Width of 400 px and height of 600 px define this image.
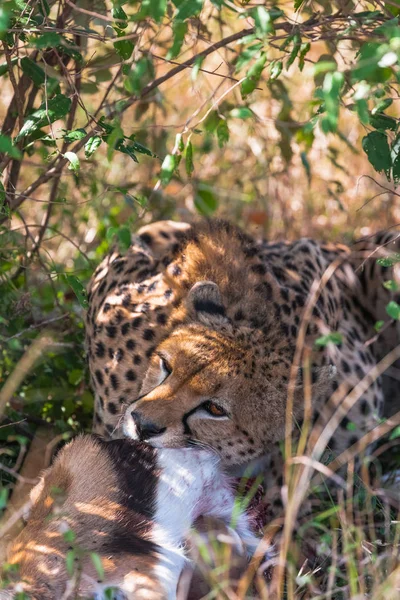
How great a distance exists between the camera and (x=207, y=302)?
114 inches

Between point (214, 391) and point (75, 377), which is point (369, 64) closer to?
point (214, 391)

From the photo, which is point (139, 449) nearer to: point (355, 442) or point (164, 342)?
point (164, 342)

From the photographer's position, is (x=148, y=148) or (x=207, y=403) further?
(x=148, y=148)

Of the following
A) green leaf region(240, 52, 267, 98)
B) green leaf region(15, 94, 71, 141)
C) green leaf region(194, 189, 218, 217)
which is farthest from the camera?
green leaf region(194, 189, 218, 217)

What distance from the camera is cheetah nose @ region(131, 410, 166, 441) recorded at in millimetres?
2602

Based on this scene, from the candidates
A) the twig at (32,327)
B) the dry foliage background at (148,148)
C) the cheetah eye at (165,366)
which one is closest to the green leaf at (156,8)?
the dry foliage background at (148,148)

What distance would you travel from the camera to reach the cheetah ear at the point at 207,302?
113 inches

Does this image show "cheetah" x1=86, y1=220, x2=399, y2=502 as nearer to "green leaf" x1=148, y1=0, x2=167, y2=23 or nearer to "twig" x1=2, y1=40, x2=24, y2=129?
"twig" x1=2, y1=40, x2=24, y2=129

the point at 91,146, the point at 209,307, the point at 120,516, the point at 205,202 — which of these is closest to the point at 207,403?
the point at 209,307

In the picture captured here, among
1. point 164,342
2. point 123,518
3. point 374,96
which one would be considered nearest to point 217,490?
point 123,518

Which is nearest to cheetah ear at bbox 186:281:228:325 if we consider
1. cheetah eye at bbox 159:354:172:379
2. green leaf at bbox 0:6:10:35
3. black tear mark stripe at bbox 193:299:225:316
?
black tear mark stripe at bbox 193:299:225:316

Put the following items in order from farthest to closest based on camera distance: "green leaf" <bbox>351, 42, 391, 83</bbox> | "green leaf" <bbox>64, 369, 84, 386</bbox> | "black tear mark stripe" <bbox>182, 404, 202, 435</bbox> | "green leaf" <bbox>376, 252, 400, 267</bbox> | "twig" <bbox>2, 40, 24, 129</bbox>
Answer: "green leaf" <bbox>64, 369, 84, 386</bbox>, "twig" <bbox>2, 40, 24, 129</bbox>, "black tear mark stripe" <bbox>182, 404, 202, 435</bbox>, "green leaf" <bbox>376, 252, 400, 267</bbox>, "green leaf" <bbox>351, 42, 391, 83</bbox>

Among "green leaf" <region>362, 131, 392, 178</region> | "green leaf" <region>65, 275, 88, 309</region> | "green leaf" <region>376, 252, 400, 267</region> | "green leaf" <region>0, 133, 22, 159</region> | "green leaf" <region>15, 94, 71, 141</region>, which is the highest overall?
"green leaf" <region>0, 133, 22, 159</region>

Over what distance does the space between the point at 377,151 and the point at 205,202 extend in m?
2.22
